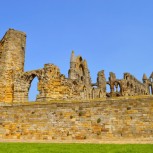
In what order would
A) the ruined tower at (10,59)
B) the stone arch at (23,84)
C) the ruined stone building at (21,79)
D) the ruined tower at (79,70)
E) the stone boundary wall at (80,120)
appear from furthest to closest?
the ruined tower at (79,70) < the ruined tower at (10,59) < the stone arch at (23,84) < the ruined stone building at (21,79) < the stone boundary wall at (80,120)

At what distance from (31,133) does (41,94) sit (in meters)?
7.55

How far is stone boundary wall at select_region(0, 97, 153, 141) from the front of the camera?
14.3 metres

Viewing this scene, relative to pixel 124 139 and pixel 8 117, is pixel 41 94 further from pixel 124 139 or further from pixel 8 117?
pixel 124 139

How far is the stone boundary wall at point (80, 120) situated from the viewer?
46.8ft

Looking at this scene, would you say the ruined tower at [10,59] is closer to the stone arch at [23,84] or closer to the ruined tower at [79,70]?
the stone arch at [23,84]

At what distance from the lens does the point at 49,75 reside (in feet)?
78.4

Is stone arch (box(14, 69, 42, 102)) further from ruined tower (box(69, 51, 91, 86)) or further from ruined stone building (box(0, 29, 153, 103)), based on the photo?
ruined tower (box(69, 51, 91, 86))

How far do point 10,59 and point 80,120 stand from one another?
43.4 ft

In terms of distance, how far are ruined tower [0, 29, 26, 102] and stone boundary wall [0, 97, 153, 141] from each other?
8559 mm

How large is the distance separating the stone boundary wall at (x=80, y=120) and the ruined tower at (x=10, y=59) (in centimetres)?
856

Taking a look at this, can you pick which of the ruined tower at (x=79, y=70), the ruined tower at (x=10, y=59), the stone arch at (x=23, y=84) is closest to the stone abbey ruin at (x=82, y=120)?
the stone arch at (x=23, y=84)

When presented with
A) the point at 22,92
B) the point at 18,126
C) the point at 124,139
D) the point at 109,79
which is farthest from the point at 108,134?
the point at 109,79

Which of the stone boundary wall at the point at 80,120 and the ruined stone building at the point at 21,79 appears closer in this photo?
the stone boundary wall at the point at 80,120

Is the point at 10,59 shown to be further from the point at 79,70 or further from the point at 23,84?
the point at 79,70
